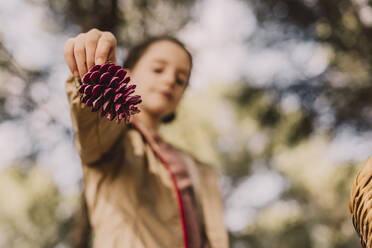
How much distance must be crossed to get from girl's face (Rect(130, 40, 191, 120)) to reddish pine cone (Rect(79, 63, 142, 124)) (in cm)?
52

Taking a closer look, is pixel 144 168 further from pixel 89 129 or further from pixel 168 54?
pixel 168 54

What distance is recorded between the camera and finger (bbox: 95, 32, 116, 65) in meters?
0.62

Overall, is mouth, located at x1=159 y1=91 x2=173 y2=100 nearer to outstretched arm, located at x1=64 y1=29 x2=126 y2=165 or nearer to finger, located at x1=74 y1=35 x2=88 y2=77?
outstretched arm, located at x1=64 y1=29 x2=126 y2=165

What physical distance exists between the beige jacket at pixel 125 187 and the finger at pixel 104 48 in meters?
0.17

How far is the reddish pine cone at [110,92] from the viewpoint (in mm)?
556

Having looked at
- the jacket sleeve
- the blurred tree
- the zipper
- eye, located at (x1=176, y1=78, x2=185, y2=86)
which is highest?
eye, located at (x1=176, y1=78, x2=185, y2=86)

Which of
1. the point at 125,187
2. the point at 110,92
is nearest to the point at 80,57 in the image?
the point at 110,92

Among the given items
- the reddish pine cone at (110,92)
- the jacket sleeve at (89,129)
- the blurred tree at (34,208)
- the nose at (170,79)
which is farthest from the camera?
the blurred tree at (34,208)

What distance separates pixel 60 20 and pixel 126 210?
7.34 feet

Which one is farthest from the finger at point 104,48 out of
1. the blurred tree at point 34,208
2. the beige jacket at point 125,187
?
the blurred tree at point 34,208

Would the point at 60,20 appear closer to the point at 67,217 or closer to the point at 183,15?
the point at 183,15

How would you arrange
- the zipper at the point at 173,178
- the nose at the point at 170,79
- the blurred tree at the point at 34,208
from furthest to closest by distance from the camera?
the blurred tree at the point at 34,208
the nose at the point at 170,79
the zipper at the point at 173,178

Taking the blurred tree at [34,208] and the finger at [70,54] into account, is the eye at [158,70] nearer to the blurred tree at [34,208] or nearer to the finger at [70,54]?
the finger at [70,54]

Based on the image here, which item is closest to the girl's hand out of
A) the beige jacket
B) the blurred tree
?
the beige jacket
